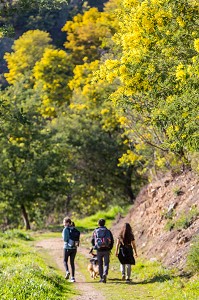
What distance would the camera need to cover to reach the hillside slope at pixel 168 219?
17.8 m

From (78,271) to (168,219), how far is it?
4.05m

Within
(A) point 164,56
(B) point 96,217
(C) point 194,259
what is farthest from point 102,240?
(B) point 96,217

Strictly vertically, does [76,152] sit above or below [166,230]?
above

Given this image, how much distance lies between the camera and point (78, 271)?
19.5 m

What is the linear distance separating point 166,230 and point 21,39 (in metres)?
68.9

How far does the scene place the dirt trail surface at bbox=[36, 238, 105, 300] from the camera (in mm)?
13934

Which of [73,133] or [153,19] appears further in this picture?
[73,133]

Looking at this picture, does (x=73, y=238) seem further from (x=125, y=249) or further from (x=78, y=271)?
(x=78, y=271)

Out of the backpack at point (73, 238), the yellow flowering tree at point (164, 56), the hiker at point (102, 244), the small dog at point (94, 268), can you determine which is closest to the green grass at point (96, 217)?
the small dog at point (94, 268)

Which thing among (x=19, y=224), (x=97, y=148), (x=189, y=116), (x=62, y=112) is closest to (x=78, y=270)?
(x=189, y=116)

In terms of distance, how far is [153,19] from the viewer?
12.8 metres

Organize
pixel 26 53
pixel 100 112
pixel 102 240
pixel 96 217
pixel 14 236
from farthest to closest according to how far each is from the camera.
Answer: pixel 26 53, pixel 100 112, pixel 96 217, pixel 14 236, pixel 102 240

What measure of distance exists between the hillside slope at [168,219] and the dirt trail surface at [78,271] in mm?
2647

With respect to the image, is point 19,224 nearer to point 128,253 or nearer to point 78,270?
point 78,270
